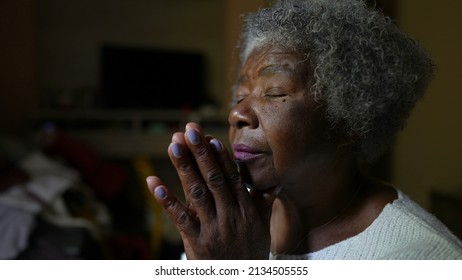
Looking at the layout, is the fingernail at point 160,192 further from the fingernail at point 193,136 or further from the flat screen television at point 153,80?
the flat screen television at point 153,80

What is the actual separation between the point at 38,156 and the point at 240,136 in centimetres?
177

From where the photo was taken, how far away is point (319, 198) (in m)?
0.62

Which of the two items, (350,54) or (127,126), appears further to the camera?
(127,126)

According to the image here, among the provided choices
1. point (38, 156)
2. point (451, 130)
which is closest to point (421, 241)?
point (451, 130)

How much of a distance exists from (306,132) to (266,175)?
81 millimetres

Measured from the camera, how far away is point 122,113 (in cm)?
190

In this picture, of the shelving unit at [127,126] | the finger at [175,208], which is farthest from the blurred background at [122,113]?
the finger at [175,208]

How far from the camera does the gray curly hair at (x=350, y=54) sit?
53 centimetres

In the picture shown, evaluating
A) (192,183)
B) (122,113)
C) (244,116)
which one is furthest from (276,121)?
(122,113)

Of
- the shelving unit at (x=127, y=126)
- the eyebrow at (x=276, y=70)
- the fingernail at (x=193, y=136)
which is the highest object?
the eyebrow at (x=276, y=70)

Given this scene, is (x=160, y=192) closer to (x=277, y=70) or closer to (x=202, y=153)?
(x=202, y=153)

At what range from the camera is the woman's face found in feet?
1.78

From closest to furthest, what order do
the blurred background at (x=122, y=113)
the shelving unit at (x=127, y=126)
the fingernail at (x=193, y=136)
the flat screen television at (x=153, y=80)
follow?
the fingernail at (x=193, y=136), the blurred background at (x=122, y=113), the shelving unit at (x=127, y=126), the flat screen television at (x=153, y=80)

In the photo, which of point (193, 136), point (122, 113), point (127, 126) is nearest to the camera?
point (193, 136)
